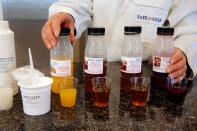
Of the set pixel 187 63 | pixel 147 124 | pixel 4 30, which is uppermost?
pixel 4 30

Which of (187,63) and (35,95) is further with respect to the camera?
(187,63)

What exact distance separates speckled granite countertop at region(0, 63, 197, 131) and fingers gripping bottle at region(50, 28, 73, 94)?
0.29ft

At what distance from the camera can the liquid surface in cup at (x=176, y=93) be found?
30.7 inches

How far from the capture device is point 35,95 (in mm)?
633

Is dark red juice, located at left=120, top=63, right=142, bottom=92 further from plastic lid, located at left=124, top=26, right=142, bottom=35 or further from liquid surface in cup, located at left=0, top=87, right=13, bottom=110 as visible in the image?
liquid surface in cup, located at left=0, top=87, right=13, bottom=110

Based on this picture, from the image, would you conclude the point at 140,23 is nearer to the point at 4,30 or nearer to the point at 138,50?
the point at 138,50

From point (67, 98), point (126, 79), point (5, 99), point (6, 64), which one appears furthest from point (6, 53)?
point (126, 79)

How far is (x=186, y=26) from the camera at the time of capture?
Result: 1165 millimetres

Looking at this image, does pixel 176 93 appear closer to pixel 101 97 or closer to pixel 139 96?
A: pixel 139 96

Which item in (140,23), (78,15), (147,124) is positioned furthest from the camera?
(140,23)

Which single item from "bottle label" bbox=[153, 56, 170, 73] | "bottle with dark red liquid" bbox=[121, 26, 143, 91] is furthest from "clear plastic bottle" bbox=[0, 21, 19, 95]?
"bottle label" bbox=[153, 56, 170, 73]

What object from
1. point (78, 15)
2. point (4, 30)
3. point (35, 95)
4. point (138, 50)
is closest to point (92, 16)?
point (78, 15)

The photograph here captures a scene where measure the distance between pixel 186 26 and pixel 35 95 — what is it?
0.93 metres

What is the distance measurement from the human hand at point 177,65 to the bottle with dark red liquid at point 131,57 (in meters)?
0.14
